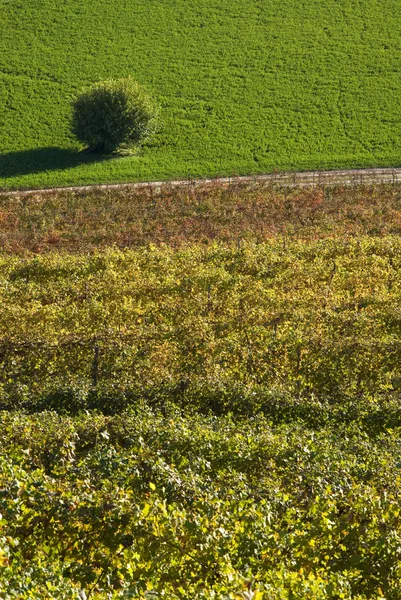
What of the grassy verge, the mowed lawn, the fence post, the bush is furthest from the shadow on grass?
the fence post

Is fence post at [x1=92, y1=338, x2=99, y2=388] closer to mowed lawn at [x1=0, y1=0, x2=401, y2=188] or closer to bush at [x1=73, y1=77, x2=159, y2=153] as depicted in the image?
mowed lawn at [x1=0, y1=0, x2=401, y2=188]

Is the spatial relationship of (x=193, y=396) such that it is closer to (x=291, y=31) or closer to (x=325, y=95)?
(x=325, y=95)

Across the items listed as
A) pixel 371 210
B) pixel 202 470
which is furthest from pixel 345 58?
pixel 202 470

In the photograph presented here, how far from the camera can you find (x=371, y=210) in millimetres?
43406

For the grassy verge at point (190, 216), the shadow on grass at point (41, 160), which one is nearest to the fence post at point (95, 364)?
the grassy verge at point (190, 216)

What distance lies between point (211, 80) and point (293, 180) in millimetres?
22895

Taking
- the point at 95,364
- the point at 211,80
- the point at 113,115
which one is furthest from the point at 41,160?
the point at 95,364

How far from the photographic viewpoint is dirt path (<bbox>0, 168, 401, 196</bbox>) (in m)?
50.2

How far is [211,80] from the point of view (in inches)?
2714

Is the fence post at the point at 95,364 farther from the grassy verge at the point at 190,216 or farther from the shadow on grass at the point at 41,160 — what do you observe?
the shadow on grass at the point at 41,160

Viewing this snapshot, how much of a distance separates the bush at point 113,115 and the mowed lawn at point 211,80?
5.78ft

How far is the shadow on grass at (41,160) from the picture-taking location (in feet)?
183

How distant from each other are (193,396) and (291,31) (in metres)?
64.4

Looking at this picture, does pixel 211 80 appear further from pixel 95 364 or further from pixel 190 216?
pixel 95 364
